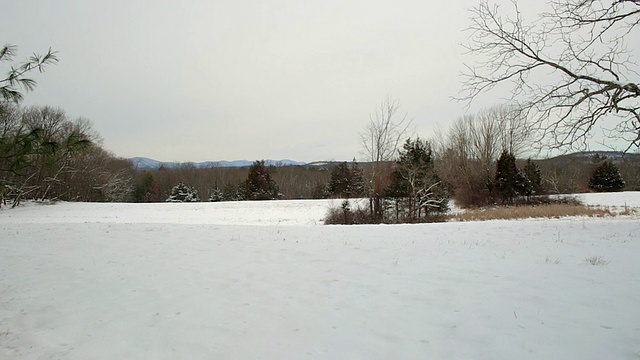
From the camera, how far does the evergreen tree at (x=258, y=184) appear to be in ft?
151

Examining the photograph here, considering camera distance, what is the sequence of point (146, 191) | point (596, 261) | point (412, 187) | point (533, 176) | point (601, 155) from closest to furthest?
point (596, 261), point (601, 155), point (412, 187), point (533, 176), point (146, 191)

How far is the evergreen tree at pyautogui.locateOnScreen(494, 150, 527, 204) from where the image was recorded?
95.3 feet

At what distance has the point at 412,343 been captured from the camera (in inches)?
113

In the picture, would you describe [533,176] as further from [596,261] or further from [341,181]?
[596,261]

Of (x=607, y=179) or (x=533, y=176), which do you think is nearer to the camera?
(x=533, y=176)

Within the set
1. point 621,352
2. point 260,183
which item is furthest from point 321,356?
point 260,183

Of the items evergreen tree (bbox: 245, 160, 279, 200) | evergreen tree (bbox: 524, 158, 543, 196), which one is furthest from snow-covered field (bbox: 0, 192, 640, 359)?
evergreen tree (bbox: 245, 160, 279, 200)

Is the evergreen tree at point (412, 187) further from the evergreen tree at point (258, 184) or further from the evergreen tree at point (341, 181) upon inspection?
the evergreen tree at point (258, 184)

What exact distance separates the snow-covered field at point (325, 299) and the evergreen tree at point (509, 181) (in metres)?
23.7

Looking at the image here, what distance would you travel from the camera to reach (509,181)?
2909 centimetres

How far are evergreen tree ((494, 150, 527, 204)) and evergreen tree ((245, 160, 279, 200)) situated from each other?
30.6 meters

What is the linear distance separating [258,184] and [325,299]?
1714 inches

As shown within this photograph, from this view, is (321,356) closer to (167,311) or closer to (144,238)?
(167,311)

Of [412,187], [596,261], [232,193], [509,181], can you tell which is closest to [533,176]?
[509,181]
